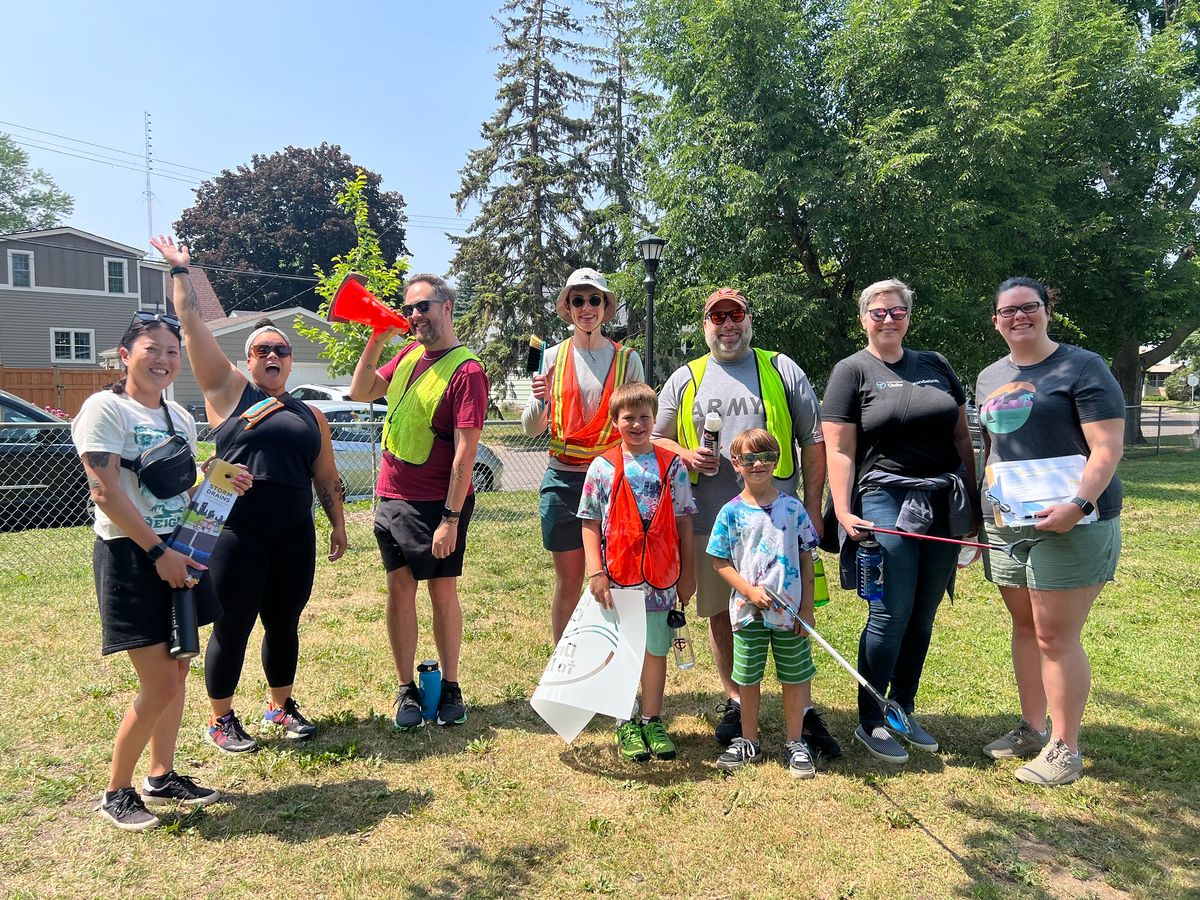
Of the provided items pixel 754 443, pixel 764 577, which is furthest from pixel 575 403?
pixel 764 577

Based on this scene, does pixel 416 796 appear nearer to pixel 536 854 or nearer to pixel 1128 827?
pixel 536 854

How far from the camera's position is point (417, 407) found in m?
3.61

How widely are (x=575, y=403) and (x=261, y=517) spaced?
4.90ft

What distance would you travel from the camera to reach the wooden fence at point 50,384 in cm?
2197

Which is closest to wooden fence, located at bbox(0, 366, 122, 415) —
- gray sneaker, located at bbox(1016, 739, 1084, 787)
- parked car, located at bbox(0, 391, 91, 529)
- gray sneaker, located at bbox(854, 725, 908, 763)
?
parked car, located at bbox(0, 391, 91, 529)

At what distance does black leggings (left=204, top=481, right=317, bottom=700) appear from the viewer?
3297 mm

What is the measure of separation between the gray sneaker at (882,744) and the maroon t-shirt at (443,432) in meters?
2.13

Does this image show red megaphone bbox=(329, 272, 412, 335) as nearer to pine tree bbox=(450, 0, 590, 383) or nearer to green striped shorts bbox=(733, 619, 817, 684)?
green striped shorts bbox=(733, 619, 817, 684)

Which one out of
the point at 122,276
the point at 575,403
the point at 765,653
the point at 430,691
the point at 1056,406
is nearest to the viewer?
the point at 1056,406

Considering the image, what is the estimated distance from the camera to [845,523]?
11.0 ft

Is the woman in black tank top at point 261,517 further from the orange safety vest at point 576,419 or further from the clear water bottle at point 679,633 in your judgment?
the clear water bottle at point 679,633

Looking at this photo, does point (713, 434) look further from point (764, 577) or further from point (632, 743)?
point (632, 743)

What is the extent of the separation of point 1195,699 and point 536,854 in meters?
3.60

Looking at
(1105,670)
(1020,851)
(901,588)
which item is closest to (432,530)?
(901,588)
